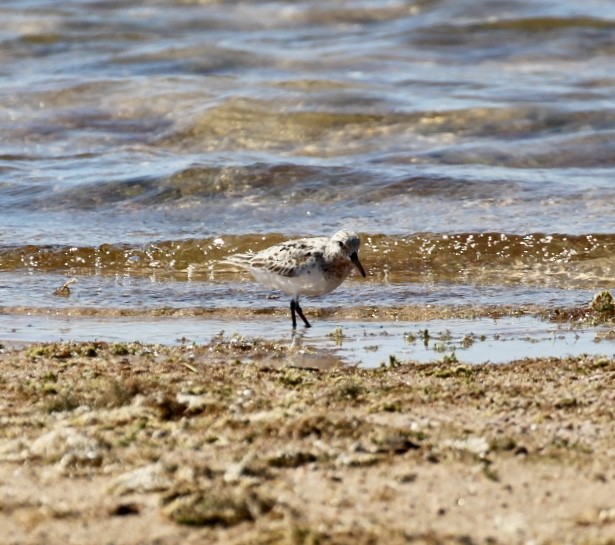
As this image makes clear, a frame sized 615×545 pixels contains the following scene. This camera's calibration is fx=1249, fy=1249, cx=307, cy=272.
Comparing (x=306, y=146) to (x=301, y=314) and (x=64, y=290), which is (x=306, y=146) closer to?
(x=64, y=290)

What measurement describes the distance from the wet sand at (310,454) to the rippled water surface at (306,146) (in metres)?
3.36

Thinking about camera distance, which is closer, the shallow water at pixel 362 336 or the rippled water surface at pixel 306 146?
the shallow water at pixel 362 336

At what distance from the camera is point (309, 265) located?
8773mm

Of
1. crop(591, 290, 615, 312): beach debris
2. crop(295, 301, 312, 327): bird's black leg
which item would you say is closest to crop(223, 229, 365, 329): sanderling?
crop(295, 301, 312, 327): bird's black leg

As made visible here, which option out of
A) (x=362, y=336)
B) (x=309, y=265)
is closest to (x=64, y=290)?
(x=309, y=265)

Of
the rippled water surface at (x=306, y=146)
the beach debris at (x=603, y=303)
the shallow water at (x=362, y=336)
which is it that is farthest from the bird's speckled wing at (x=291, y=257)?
the beach debris at (x=603, y=303)

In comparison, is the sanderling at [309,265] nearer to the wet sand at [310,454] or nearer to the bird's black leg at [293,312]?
the bird's black leg at [293,312]

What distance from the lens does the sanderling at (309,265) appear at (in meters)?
8.79

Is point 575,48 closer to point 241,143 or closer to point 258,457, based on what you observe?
point 241,143

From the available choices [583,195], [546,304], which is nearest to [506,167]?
[583,195]

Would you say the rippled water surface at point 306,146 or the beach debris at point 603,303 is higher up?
the rippled water surface at point 306,146

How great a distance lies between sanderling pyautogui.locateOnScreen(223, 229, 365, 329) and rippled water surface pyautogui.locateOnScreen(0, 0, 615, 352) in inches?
35.9

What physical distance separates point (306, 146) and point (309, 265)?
23.8ft

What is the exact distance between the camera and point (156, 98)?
17984mm
